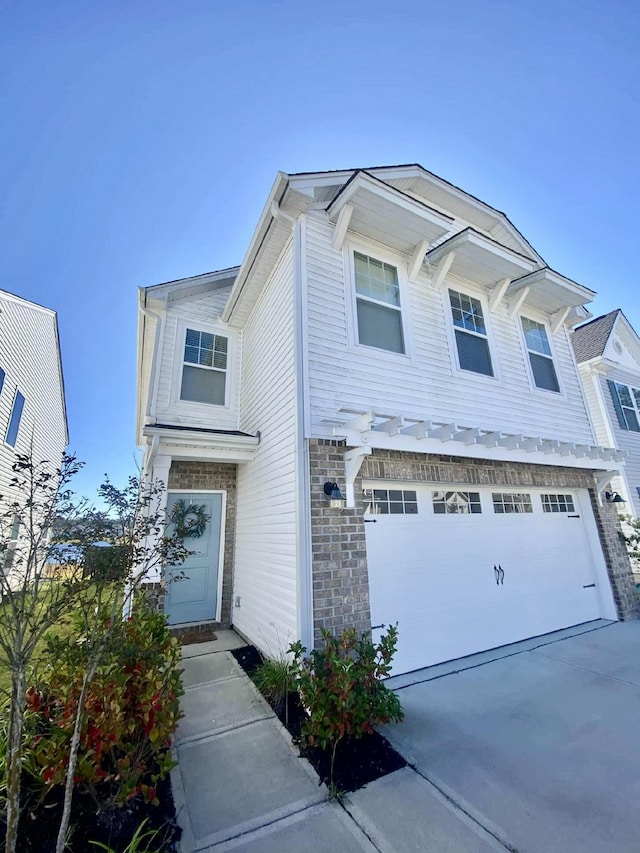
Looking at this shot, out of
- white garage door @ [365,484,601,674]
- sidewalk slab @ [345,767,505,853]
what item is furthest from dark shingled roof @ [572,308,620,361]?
sidewalk slab @ [345,767,505,853]

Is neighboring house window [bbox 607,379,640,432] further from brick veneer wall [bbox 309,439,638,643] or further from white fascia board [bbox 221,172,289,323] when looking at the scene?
white fascia board [bbox 221,172,289,323]

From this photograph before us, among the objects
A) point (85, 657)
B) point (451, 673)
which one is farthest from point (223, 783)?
point (451, 673)

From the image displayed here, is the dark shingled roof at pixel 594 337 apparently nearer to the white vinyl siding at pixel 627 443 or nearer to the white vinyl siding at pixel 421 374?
the white vinyl siding at pixel 627 443

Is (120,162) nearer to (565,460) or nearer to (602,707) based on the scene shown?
(565,460)

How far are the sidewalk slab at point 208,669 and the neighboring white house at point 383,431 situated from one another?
20.9 inches

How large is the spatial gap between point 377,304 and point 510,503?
13.7ft

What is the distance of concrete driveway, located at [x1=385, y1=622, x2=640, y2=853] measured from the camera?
2.33 m

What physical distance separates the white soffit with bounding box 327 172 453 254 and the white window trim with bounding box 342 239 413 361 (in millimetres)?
183

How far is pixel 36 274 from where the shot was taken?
16.0 metres

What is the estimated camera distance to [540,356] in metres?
7.63

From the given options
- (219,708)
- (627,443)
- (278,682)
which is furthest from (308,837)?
(627,443)

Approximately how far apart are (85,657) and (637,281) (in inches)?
737

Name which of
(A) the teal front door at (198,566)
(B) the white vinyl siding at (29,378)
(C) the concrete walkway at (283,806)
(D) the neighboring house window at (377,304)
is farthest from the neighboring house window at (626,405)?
(B) the white vinyl siding at (29,378)

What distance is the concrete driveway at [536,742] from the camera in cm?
233
